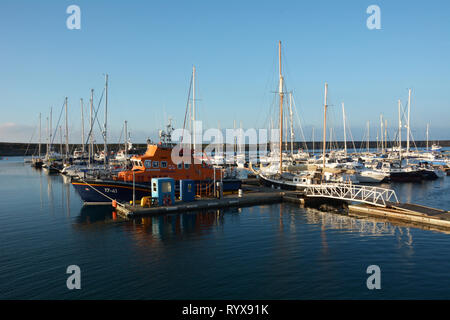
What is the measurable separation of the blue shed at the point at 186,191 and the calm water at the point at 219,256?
239 cm

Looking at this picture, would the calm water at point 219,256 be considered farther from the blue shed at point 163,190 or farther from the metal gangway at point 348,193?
the metal gangway at point 348,193

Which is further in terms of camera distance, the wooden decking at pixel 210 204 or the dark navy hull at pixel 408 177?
the dark navy hull at pixel 408 177

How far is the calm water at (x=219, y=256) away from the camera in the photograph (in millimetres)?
12422

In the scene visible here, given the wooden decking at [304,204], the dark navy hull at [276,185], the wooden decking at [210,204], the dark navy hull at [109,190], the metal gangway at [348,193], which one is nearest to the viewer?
the wooden decking at [304,204]

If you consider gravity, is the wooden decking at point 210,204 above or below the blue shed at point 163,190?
below

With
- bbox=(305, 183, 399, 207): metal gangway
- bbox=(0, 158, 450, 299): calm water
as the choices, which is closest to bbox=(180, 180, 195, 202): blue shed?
bbox=(0, 158, 450, 299): calm water

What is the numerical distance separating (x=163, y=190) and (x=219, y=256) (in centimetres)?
1136

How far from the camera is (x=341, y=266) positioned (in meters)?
14.7

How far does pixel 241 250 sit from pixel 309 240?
457cm

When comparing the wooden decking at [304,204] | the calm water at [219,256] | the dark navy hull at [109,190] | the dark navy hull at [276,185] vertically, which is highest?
the dark navy hull at [109,190]

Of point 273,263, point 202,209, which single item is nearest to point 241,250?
point 273,263

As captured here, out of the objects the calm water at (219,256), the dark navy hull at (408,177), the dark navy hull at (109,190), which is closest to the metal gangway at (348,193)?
the calm water at (219,256)

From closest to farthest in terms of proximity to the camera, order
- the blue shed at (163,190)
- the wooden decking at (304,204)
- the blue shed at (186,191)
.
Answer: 1. the wooden decking at (304,204)
2. the blue shed at (163,190)
3. the blue shed at (186,191)
